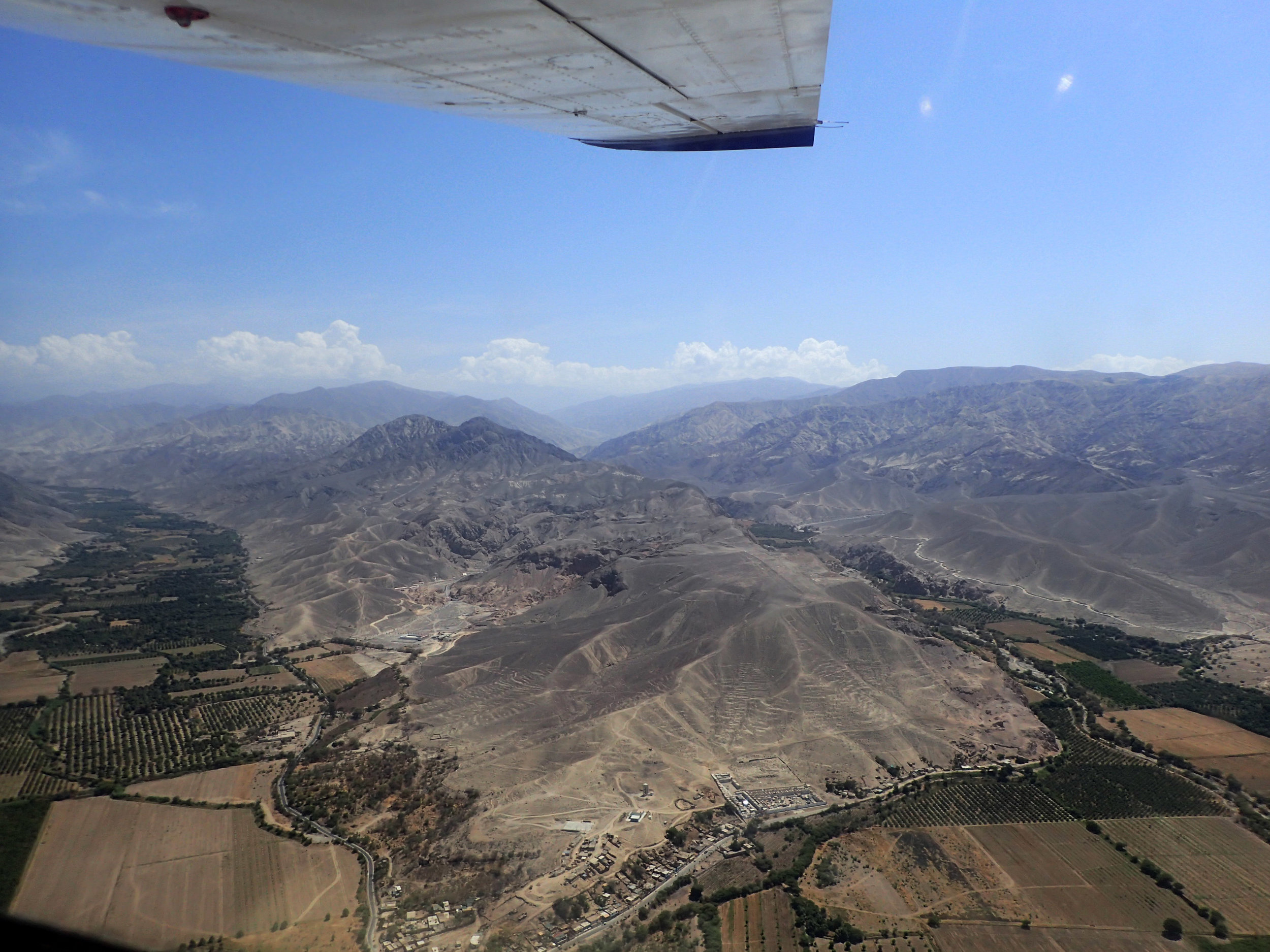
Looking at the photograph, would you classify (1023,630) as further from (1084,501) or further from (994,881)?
(1084,501)

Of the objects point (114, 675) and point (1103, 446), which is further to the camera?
point (1103, 446)

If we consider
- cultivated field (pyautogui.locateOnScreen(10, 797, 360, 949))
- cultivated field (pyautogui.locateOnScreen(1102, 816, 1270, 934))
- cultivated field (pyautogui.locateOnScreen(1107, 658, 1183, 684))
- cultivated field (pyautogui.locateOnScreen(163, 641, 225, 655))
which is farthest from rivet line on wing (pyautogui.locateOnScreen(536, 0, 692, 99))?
cultivated field (pyautogui.locateOnScreen(163, 641, 225, 655))

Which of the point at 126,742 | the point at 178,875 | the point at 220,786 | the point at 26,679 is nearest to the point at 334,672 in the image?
the point at 126,742

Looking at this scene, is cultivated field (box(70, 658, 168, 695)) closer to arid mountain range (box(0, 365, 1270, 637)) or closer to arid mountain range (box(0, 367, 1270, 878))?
arid mountain range (box(0, 367, 1270, 878))

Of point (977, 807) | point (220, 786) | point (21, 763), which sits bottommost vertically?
point (21, 763)

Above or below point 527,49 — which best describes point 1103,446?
below

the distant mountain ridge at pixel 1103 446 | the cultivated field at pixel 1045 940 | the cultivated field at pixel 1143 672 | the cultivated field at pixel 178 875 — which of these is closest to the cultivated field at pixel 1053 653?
the cultivated field at pixel 1143 672

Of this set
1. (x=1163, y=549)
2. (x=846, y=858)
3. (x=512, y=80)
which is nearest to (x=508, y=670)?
(x=846, y=858)
